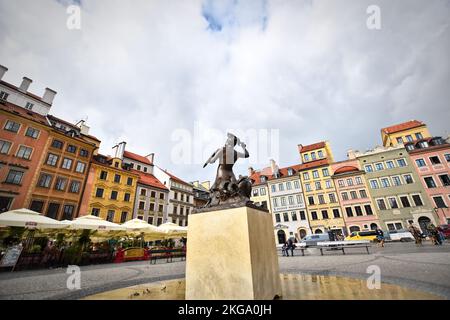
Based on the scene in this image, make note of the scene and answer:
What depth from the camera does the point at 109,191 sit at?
2745cm

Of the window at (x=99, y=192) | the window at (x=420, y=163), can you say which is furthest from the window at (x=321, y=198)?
the window at (x=99, y=192)

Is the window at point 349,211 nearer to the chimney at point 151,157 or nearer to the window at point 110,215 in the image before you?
the window at point 110,215

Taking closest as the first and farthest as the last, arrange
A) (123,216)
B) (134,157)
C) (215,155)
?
(215,155), (123,216), (134,157)

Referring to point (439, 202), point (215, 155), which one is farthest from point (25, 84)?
point (439, 202)

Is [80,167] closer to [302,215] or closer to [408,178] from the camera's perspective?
[302,215]

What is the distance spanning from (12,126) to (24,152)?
280 cm

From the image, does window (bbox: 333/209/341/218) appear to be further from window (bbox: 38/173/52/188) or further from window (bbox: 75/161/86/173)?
window (bbox: 38/173/52/188)

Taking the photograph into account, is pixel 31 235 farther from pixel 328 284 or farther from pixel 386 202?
pixel 386 202

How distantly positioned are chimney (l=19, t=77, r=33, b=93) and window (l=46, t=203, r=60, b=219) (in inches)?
630

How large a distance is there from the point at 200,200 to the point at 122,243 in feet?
81.9

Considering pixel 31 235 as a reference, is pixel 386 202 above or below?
above

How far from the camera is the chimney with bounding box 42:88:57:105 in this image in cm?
2800

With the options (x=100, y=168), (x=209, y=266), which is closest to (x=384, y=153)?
(x=209, y=266)

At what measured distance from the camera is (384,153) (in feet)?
101
